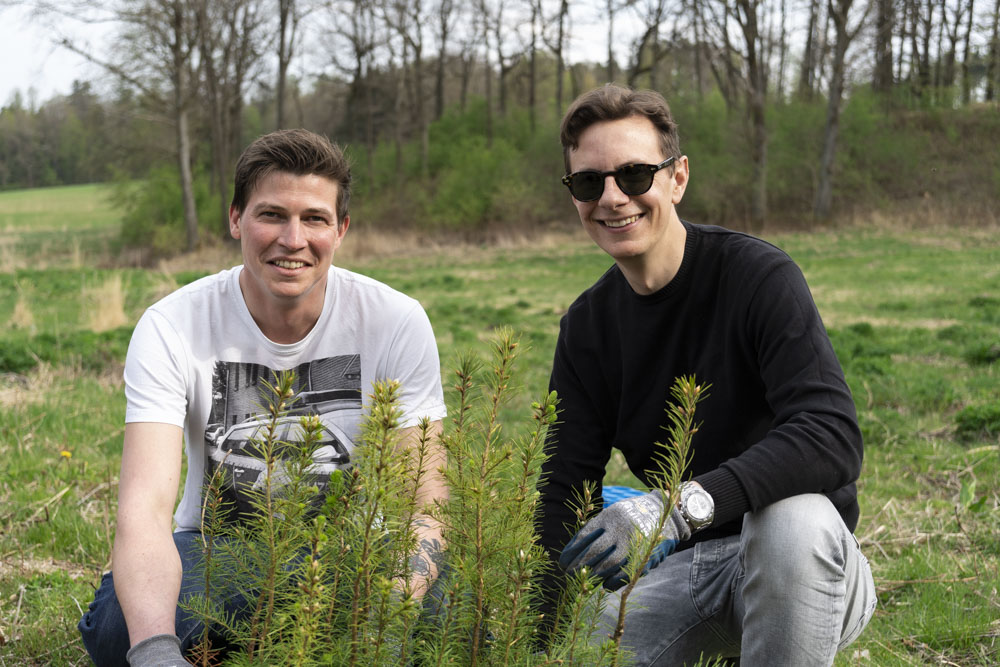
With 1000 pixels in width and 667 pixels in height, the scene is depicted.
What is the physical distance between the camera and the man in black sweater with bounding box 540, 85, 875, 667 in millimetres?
2168

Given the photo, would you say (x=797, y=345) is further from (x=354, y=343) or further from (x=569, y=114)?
(x=354, y=343)

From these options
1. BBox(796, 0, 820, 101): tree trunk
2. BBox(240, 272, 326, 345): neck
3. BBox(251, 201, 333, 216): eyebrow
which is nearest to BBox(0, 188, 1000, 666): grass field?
BBox(240, 272, 326, 345): neck

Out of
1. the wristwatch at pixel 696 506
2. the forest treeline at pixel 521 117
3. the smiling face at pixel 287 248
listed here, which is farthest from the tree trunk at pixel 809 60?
the wristwatch at pixel 696 506

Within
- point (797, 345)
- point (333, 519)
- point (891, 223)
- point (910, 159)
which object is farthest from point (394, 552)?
point (910, 159)

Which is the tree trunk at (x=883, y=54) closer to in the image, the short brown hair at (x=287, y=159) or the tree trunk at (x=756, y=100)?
the tree trunk at (x=756, y=100)

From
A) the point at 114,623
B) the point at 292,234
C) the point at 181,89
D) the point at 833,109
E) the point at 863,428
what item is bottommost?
the point at 863,428

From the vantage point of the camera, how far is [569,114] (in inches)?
112

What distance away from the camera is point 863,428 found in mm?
6066

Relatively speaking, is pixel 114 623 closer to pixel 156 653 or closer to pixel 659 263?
pixel 156 653

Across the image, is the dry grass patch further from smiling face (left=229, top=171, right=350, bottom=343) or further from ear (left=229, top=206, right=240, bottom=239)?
smiling face (left=229, top=171, right=350, bottom=343)

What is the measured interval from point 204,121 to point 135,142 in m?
2.81

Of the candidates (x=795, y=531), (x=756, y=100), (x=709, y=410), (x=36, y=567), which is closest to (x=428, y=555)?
(x=795, y=531)

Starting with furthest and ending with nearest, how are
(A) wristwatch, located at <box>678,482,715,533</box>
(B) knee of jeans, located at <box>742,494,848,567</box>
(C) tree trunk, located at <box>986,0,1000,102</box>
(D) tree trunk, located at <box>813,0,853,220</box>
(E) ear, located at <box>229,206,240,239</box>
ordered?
1. (C) tree trunk, located at <box>986,0,1000,102</box>
2. (D) tree trunk, located at <box>813,0,853,220</box>
3. (E) ear, located at <box>229,206,240,239</box>
4. (B) knee of jeans, located at <box>742,494,848,567</box>
5. (A) wristwatch, located at <box>678,482,715,533</box>

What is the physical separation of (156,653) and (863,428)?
17.5 ft
